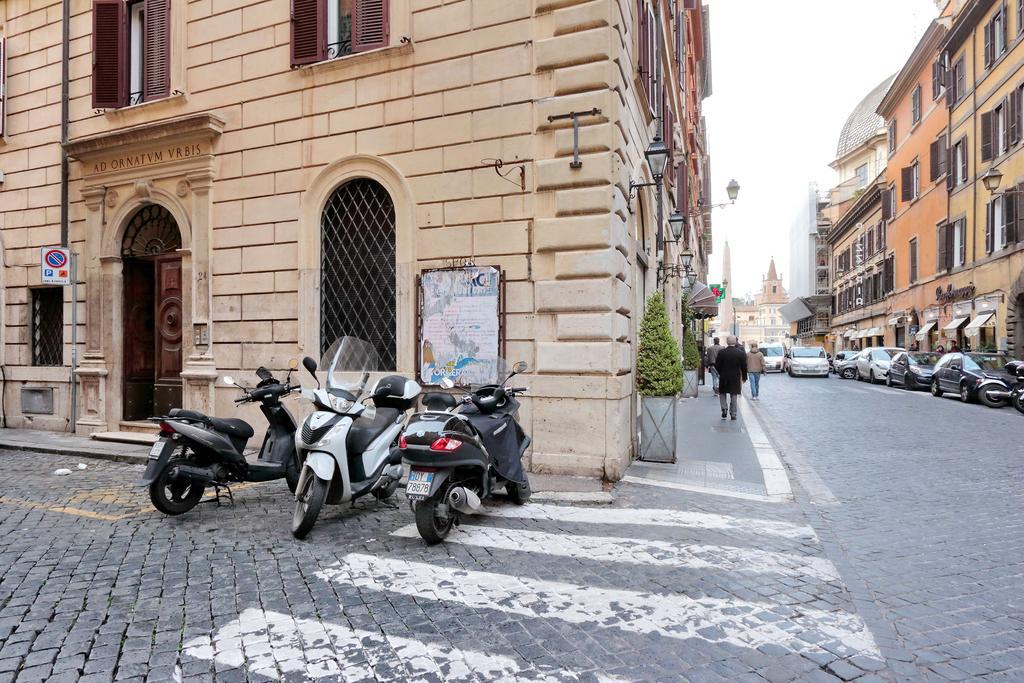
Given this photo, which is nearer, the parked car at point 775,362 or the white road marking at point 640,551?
the white road marking at point 640,551

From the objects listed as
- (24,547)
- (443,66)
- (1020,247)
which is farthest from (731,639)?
(1020,247)

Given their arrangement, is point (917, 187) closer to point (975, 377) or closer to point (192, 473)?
point (975, 377)

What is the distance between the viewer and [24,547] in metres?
4.91

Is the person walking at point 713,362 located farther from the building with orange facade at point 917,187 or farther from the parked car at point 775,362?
the parked car at point 775,362

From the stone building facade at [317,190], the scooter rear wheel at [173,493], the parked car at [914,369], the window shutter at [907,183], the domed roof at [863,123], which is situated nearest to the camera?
the scooter rear wheel at [173,493]

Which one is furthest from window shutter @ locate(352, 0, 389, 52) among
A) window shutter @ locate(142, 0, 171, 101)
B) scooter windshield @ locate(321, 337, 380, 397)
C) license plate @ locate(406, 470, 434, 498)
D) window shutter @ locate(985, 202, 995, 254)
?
window shutter @ locate(985, 202, 995, 254)

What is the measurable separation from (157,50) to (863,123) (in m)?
63.9

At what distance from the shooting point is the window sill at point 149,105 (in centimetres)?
1007

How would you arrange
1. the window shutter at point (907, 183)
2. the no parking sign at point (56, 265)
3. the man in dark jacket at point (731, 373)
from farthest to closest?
the window shutter at point (907, 183)
the man in dark jacket at point (731, 373)
the no parking sign at point (56, 265)

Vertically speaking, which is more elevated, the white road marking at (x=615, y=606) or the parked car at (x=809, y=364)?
the parked car at (x=809, y=364)

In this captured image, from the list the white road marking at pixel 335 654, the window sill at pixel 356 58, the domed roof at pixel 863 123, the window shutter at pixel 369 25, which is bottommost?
the white road marking at pixel 335 654

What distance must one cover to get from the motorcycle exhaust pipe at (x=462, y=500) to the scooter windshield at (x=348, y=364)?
1352 mm

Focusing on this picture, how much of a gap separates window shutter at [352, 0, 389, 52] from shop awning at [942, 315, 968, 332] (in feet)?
85.6

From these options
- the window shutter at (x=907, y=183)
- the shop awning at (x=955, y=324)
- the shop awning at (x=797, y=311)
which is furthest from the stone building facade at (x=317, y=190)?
the shop awning at (x=797, y=311)
